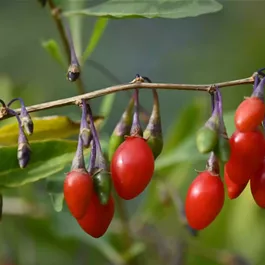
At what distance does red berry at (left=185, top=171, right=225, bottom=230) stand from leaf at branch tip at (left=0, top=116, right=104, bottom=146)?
348 millimetres

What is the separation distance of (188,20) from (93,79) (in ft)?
3.00

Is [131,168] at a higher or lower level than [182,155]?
higher

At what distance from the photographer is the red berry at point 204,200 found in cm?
131

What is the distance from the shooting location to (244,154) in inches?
49.1

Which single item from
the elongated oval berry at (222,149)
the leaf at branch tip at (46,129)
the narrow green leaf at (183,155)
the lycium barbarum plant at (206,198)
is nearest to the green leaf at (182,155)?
the narrow green leaf at (183,155)

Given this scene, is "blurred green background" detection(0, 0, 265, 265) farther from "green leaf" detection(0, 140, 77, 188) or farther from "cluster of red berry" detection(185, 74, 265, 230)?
"cluster of red berry" detection(185, 74, 265, 230)

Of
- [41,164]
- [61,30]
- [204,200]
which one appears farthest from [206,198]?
[61,30]

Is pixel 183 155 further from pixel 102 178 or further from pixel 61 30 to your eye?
pixel 102 178

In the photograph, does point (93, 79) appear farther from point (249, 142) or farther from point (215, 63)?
point (249, 142)

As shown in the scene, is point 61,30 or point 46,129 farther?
point 61,30

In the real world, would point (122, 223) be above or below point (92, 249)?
above

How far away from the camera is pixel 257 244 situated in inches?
99.6

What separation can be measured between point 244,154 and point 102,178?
0.82ft

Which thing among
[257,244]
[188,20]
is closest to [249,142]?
[257,244]
